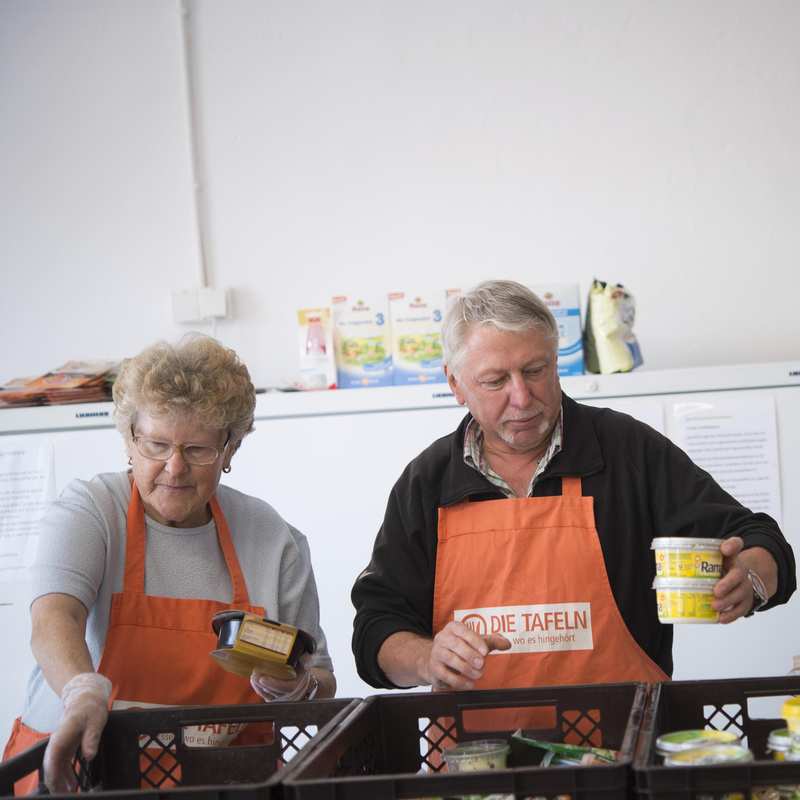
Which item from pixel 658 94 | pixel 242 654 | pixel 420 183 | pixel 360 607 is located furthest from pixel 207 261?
pixel 242 654

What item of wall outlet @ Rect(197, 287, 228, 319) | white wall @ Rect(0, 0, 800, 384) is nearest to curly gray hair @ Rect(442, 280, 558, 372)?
white wall @ Rect(0, 0, 800, 384)

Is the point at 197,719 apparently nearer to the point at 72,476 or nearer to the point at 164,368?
the point at 164,368

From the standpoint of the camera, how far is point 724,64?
373 cm

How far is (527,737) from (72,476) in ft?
6.80

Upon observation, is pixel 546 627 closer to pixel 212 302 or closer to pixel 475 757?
pixel 475 757

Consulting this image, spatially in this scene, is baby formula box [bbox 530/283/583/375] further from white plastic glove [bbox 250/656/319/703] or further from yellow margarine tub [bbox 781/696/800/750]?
yellow margarine tub [bbox 781/696/800/750]

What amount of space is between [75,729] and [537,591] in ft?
2.71

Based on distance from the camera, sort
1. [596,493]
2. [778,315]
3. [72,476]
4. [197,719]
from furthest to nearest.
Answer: [778,315]
[72,476]
[596,493]
[197,719]

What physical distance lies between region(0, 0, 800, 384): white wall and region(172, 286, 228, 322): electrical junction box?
0.07 meters

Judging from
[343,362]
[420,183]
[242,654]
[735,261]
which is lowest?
[242,654]

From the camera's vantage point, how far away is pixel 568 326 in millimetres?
3178

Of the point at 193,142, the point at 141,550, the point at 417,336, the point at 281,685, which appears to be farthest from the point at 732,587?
the point at 193,142

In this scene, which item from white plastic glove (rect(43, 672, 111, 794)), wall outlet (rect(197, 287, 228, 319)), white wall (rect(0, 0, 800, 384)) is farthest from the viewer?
wall outlet (rect(197, 287, 228, 319))

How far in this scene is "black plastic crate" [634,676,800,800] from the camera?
109 centimetres
